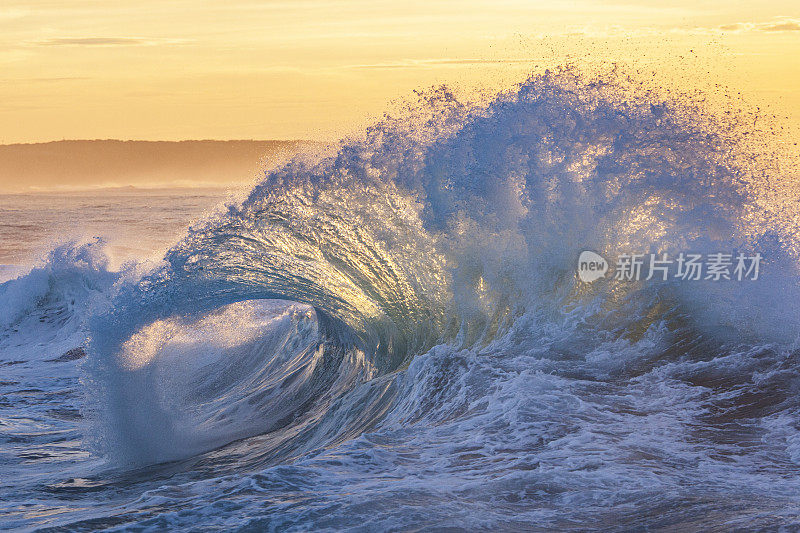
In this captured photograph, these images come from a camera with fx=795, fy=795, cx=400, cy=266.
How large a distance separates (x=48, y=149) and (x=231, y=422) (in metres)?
101

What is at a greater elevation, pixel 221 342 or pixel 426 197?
pixel 426 197

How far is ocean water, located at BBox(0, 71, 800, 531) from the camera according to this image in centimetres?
525

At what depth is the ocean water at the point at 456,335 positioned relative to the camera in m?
5.25

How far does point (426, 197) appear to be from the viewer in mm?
8312

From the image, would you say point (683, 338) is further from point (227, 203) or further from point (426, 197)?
point (227, 203)

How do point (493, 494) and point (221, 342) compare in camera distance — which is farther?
point (221, 342)

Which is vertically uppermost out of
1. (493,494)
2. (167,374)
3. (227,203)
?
(227,203)

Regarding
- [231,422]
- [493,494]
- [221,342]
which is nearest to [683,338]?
[493,494]

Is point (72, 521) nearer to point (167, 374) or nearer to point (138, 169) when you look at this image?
point (167, 374)

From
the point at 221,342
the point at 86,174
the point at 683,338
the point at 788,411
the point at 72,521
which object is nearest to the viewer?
the point at 72,521

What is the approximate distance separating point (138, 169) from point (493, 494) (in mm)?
93371

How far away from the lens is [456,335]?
8.10m

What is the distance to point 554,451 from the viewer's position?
16.9 ft

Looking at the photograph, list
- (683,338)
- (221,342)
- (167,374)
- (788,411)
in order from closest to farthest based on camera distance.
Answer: (788,411), (683,338), (167,374), (221,342)
